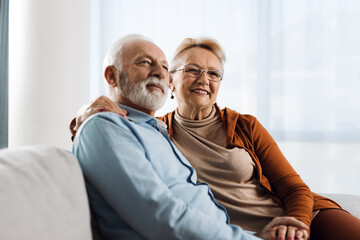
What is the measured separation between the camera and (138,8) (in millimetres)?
3527

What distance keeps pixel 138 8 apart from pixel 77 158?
9.04 feet

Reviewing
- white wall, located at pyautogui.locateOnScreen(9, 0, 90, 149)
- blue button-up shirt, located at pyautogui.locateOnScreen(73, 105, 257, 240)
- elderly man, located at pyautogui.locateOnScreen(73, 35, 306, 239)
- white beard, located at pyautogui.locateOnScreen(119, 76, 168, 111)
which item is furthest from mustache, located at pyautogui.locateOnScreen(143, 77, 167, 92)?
white wall, located at pyautogui.locateOnScreen(9, 0, 90, 149)

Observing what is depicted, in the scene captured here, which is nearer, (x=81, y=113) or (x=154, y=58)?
(x=81, y=113)

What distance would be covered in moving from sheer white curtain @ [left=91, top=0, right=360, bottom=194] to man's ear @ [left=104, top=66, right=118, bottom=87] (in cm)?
193

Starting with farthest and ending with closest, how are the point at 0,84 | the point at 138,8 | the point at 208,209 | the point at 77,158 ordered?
the point at 138,8, the point at 0,84, the point at 208,209, the point at 77,158

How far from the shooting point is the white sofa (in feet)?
2.34

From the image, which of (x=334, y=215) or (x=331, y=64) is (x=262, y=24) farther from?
(x=334, y=215)

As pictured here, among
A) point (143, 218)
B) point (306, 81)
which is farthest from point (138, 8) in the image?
point (143, 218)

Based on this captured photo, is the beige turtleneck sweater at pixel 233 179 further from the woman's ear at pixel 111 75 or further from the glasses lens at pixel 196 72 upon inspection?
the woman's ear at pixel 111 75

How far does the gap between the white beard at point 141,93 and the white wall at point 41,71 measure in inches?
82.8

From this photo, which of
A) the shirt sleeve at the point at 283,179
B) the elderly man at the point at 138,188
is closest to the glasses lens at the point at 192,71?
the shirt sleeve at the point at 283,179

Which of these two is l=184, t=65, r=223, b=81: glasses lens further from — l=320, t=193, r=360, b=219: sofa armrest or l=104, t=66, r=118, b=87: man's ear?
l=320, t=193, r=360, b=219: sofa armrest

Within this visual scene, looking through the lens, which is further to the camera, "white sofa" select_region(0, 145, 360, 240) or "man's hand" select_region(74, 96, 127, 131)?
"man's hand" select_region(74, 96, 127, 131)

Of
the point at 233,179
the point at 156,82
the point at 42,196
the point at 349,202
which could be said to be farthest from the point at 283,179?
the point at 42,196
